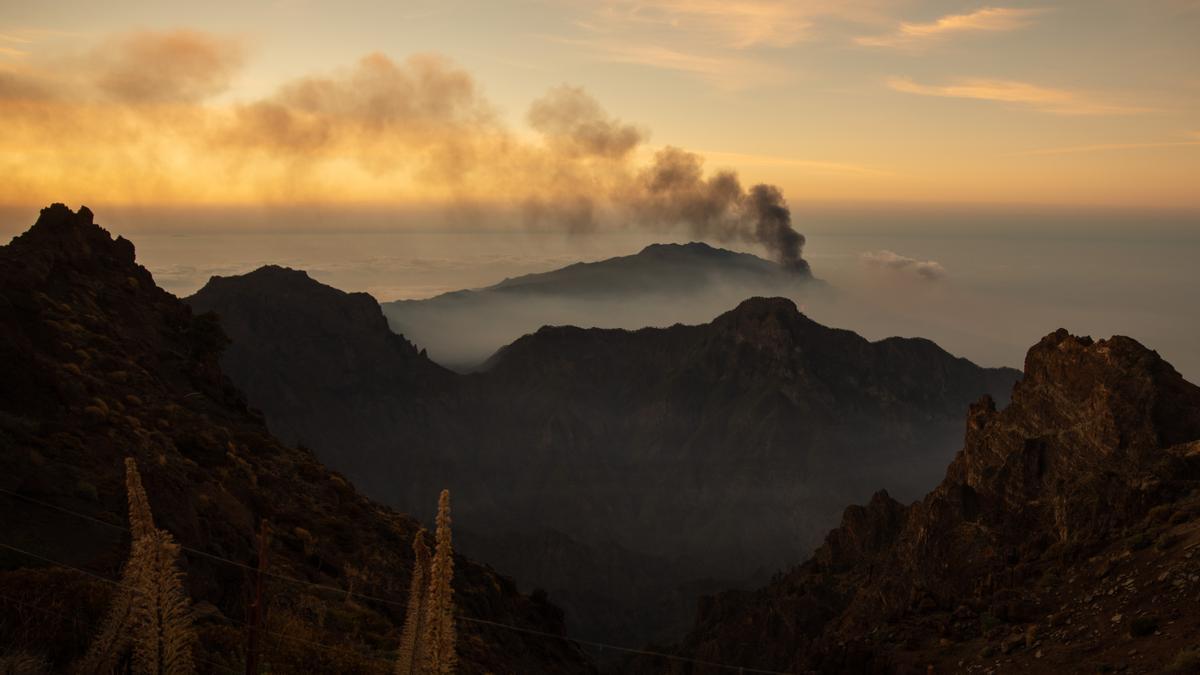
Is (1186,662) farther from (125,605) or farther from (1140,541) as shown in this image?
(125,605)

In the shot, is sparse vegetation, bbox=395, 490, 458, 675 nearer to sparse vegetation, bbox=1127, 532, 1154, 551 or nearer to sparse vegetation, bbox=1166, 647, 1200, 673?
sparse vegetation, bbox=1166, 647, 1200, 673

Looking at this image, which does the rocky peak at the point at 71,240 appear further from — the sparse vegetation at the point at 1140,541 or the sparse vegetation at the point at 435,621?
the sparse vegetation at the point at 1140,541

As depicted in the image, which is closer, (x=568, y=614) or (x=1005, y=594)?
(x=1005, y=594)

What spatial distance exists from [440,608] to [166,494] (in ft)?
81.6

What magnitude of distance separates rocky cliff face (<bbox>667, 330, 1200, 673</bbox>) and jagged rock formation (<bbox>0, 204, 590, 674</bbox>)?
23.7 m

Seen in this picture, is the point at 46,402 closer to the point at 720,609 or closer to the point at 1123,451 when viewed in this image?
the point at 1123,451

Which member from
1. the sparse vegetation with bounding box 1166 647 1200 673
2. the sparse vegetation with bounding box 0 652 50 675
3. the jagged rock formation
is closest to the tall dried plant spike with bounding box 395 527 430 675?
the sparse vegetation with bounding box 0 652 50 675

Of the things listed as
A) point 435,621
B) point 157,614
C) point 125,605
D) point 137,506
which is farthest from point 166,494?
point 435,621

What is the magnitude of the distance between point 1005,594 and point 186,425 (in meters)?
46.8

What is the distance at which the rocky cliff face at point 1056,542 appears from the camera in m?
36.3

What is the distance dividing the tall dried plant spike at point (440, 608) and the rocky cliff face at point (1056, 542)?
2819cm

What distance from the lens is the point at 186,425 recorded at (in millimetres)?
51562

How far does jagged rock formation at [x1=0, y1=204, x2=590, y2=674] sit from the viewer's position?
25.3 metres

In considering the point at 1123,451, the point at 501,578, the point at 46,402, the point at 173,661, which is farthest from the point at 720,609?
the point at 173,661
